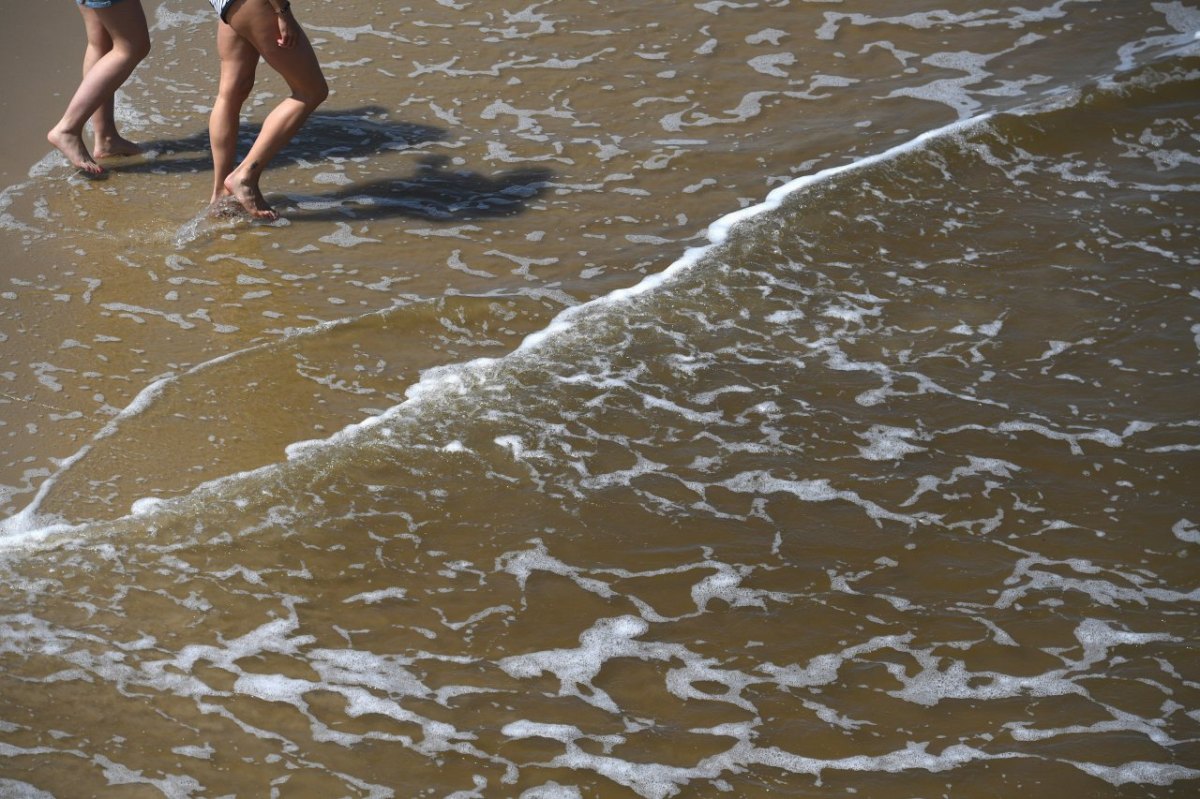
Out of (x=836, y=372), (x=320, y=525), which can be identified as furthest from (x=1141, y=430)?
(x=320, y=525)

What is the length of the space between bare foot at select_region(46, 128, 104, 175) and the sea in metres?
0.18

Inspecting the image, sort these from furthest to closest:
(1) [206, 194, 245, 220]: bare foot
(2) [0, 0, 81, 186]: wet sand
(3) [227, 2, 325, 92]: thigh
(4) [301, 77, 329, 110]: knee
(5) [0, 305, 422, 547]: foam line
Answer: (2) [0, 0, 81, 186]: wet sand
(1) [206, 194, 245, 220]: bare foot
(4) [301, 77, 329, 110]: knee
(3) [227, 2, 325, 92]: thigh
(5) [0, 305, 422, 547]: foam line

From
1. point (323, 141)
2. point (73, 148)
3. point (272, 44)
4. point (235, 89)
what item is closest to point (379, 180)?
point (323, 141)

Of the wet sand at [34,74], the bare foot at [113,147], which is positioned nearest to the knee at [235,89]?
the bare foot at [113,147]

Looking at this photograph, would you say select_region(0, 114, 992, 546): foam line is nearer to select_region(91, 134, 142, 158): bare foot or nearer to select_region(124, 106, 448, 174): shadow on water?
select_region(124, 106, 448, 174): shadow on water

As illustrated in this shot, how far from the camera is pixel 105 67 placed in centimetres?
694

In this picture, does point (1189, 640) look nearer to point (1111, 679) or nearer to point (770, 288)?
point (1111, 679)

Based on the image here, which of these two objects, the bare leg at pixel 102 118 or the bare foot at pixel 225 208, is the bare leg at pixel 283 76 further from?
the bare leg at pixel 102 118

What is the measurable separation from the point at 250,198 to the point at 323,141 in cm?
129

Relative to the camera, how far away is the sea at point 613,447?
3760 mm

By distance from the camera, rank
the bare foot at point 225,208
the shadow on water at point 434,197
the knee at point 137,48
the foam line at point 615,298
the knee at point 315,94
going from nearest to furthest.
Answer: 1. the foam line at point 615,298
2. the knee at point 315,94
3. the bare foot at point 225,208
4. the knee at point 137,48
5. the shadow on water at point 434,197

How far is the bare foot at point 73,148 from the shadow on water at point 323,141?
26 cm

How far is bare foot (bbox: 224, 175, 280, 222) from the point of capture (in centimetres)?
669

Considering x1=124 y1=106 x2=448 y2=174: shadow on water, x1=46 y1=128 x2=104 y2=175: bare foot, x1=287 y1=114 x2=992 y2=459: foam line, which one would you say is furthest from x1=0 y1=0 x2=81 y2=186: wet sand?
x1=287 y1=114 x2=992 y2=459: foam line
